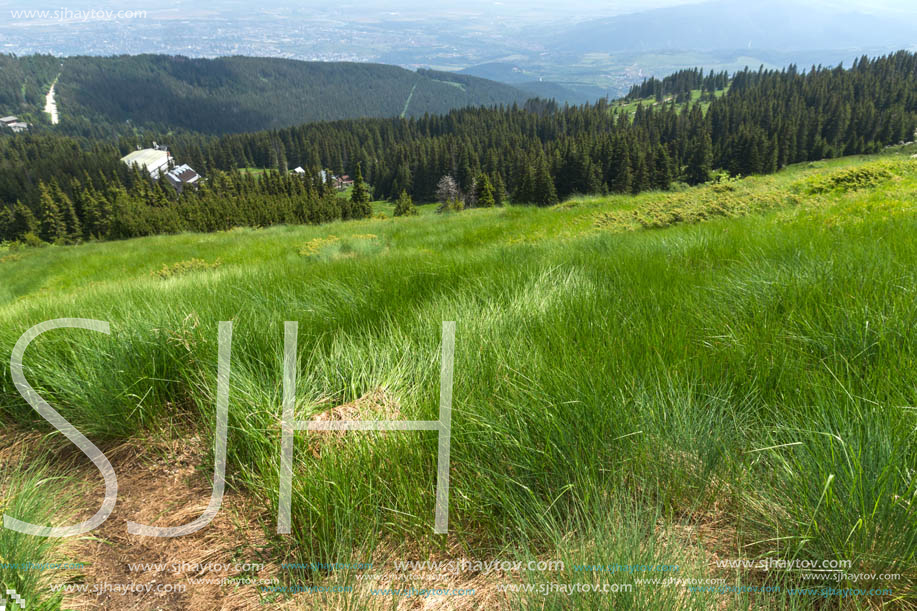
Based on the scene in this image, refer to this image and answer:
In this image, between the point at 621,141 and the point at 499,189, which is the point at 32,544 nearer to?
the point at 499,189

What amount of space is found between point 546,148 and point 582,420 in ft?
413

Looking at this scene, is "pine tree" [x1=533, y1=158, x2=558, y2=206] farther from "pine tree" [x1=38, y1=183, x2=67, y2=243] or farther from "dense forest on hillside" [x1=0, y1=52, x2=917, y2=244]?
"pine tree" [x1=38, y1=183, x2=67, y2=243]

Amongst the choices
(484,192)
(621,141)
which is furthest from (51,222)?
(621,141)

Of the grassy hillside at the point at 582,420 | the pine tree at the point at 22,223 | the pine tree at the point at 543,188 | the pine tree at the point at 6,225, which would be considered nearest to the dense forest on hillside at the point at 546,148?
the pine tree at the point at 543,188

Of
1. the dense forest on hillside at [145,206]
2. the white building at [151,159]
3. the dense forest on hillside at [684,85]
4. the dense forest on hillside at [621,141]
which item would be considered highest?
the dense forest on hillside at [684,85]

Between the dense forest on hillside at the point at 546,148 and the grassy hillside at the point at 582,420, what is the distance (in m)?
77.6

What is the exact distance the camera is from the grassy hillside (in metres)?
1.09

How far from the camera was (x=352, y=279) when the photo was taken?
3.92m

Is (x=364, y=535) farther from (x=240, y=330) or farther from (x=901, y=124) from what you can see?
(x=901, y=124)

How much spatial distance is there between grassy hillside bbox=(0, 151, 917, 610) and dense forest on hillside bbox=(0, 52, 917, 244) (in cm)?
7764

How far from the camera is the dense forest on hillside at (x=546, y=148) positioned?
85.6 meters

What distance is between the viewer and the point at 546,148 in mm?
116000

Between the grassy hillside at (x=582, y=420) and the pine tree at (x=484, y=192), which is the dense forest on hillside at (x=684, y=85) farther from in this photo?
the grassy hillside at (x=582, y=420)

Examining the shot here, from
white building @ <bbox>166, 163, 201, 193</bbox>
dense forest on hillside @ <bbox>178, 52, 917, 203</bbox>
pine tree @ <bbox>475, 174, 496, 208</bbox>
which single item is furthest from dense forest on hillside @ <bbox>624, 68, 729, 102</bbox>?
white building @ <bbox>166, 163, 201, 193</bbox>
